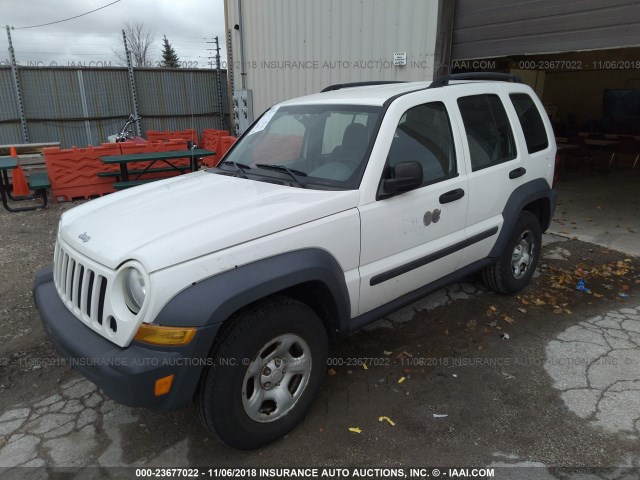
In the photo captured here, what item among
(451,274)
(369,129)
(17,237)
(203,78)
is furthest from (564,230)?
(203,78)

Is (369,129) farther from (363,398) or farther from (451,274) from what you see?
(363,398)

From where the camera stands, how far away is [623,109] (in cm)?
1478

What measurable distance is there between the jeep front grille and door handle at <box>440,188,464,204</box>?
7.34 feet

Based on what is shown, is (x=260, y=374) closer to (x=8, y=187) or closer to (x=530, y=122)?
(x=530, y=122)

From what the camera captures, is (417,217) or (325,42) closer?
(417,217)

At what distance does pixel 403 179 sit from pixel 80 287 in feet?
6.40

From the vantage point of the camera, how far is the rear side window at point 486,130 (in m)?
3.67

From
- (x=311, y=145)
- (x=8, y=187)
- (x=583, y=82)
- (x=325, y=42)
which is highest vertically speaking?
(x=325, y=42)

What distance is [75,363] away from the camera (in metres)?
2.35

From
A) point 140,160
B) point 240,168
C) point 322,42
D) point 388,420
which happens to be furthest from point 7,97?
point 388,420

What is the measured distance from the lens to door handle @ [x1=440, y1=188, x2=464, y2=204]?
3.31 metres

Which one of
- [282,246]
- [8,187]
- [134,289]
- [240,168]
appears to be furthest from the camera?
[8,187]

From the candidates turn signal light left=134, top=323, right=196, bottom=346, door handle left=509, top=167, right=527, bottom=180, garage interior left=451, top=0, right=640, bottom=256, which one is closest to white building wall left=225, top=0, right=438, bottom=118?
garage interior left=451, top=0, right=640, bottom=256

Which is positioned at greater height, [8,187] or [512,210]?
[512,210]
